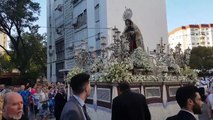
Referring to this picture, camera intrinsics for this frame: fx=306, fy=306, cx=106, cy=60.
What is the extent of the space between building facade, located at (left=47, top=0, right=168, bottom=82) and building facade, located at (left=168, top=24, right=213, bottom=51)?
253 ft

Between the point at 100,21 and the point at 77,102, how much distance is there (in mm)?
27047

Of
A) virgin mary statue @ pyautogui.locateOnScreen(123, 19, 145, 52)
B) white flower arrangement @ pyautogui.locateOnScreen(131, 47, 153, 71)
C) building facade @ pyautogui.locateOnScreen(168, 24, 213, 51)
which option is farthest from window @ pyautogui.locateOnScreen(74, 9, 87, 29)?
building facade @ pyautogui.locateOnScreen(168, 24, 213, 51)

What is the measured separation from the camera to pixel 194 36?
4589 inches

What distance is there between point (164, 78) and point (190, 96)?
10280 millimetres

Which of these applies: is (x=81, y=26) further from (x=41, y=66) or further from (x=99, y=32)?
(x=41, y=66)

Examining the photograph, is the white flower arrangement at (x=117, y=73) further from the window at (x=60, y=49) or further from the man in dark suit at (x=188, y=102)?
the window at (x=60, y=49)

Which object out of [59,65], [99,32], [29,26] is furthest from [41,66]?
[99,32]

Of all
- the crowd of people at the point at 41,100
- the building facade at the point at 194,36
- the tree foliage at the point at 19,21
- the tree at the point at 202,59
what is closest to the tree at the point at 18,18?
the tree foliage at the point at 19,21

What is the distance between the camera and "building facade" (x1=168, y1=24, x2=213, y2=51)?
4590 inches

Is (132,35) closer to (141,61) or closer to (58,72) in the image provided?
(141,61)

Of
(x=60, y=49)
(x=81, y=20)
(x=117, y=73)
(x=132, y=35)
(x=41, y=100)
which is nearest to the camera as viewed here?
(x=117, y=73)

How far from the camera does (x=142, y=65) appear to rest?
44.5ft

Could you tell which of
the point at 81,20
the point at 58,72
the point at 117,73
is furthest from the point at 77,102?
the point at 58,72

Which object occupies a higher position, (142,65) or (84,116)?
(142,65)
